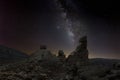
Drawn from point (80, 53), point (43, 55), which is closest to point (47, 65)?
point (43, 55)

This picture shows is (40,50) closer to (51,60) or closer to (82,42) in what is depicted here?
(51,60)

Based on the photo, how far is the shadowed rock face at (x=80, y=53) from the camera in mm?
101188

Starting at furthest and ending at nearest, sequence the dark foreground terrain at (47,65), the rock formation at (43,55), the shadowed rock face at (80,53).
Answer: the rock formation at (43,55) → the shadowed rock face at (80,53) → the dark foreground terrain at (47,65)

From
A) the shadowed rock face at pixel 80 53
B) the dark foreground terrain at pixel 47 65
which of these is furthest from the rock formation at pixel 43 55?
the shadowed rock face at pixel 80 53

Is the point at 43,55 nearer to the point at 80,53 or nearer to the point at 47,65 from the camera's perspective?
the point at 47,65

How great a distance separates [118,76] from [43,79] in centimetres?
3274

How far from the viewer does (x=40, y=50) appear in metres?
120

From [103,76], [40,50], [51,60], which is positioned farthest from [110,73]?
[40,50]

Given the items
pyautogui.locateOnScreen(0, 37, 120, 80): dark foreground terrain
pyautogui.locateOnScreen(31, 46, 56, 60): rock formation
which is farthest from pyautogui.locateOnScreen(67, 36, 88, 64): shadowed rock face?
pyautogui.locateOnScreen(31, 46, 56, 60): rock formation

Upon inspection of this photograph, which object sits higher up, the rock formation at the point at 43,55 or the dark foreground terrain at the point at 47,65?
the rock formation at the point at 43,55

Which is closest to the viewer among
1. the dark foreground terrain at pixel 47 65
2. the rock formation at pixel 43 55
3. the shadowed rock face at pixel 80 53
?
the dark foreground terrain at pixel 47 65

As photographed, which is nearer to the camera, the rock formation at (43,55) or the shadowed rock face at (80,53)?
the shadowed rock face at (80,53)

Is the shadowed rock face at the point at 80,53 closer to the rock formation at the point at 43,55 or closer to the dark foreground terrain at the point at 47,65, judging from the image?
the dark foreground terrain at the point at 47,65

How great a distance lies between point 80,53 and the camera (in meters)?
103
